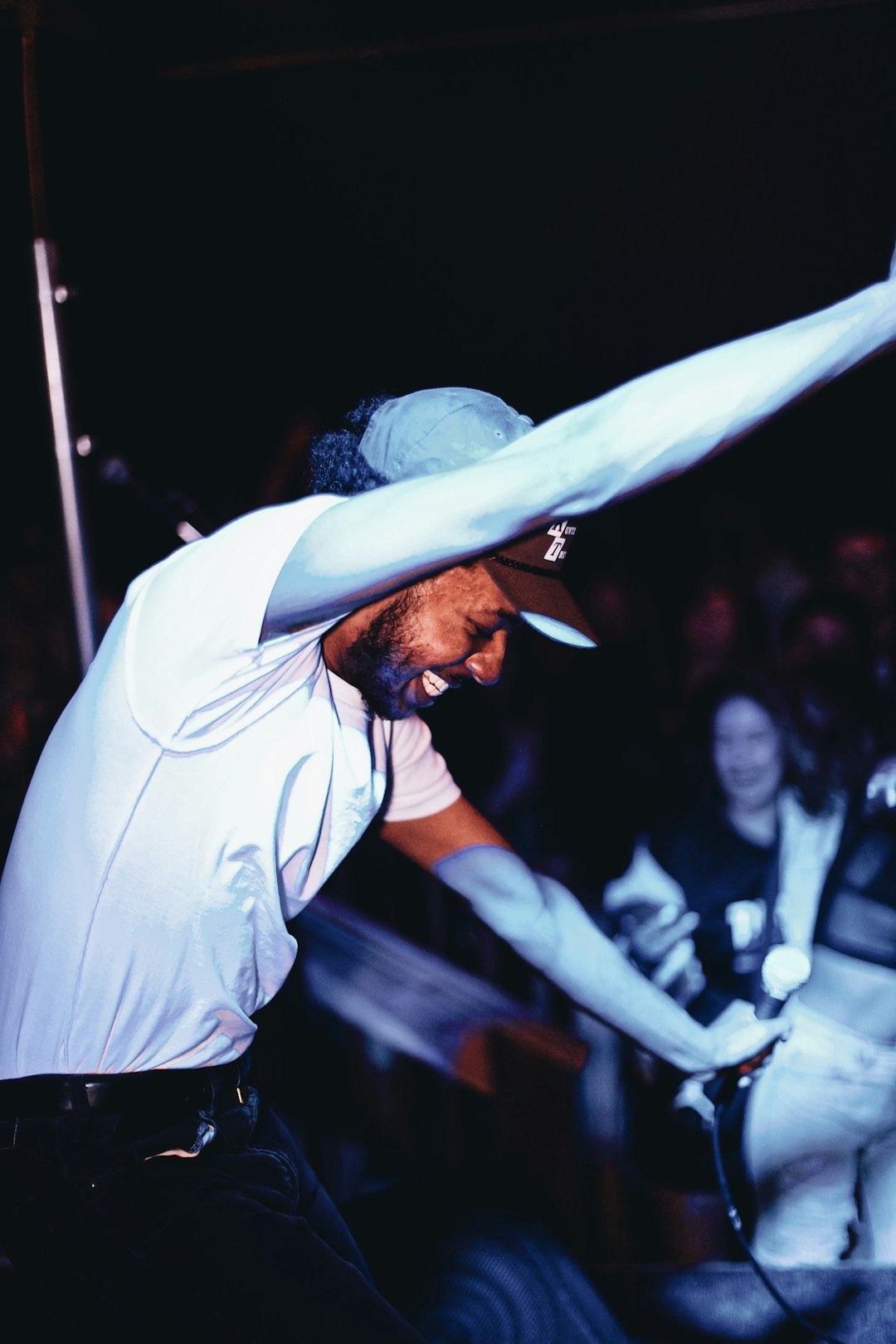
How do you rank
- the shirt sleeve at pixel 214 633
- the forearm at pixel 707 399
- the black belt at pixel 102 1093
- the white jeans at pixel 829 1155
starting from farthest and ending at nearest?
1. the white jeans at pixel 829 1155
2. the black belt at pixel 102 1093
3. the shirt sleeve at pixel 214 633
4. the forearm at pixel 707 399

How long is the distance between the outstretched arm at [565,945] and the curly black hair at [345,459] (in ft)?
1.85

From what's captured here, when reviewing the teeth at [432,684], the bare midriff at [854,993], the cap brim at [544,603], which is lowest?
the bare midriff at [854,993]

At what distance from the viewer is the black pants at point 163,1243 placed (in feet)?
3.66

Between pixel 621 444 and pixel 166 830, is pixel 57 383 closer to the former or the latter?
pixel 166 830

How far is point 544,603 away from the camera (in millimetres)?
1356

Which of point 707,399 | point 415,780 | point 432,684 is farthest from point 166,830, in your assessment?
point 707,399

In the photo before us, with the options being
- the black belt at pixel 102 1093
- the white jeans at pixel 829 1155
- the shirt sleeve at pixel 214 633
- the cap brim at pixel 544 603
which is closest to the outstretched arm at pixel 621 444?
the shirt sleeve at pixel 214 633

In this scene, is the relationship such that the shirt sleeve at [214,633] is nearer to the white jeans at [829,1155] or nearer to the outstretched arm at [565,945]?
the outstretched arm at [565,945]

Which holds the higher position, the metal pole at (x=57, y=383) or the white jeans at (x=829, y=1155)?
the metal pole at (x=57, y=383)

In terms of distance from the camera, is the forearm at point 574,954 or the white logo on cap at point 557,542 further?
the forearm at point 574,954

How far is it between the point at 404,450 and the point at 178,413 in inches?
59.9

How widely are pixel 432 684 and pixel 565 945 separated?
20.5 inches

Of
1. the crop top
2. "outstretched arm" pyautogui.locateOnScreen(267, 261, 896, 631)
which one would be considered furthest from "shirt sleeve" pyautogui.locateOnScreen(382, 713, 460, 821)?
the crop top

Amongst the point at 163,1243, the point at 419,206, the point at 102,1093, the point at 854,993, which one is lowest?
the point at 854,993
